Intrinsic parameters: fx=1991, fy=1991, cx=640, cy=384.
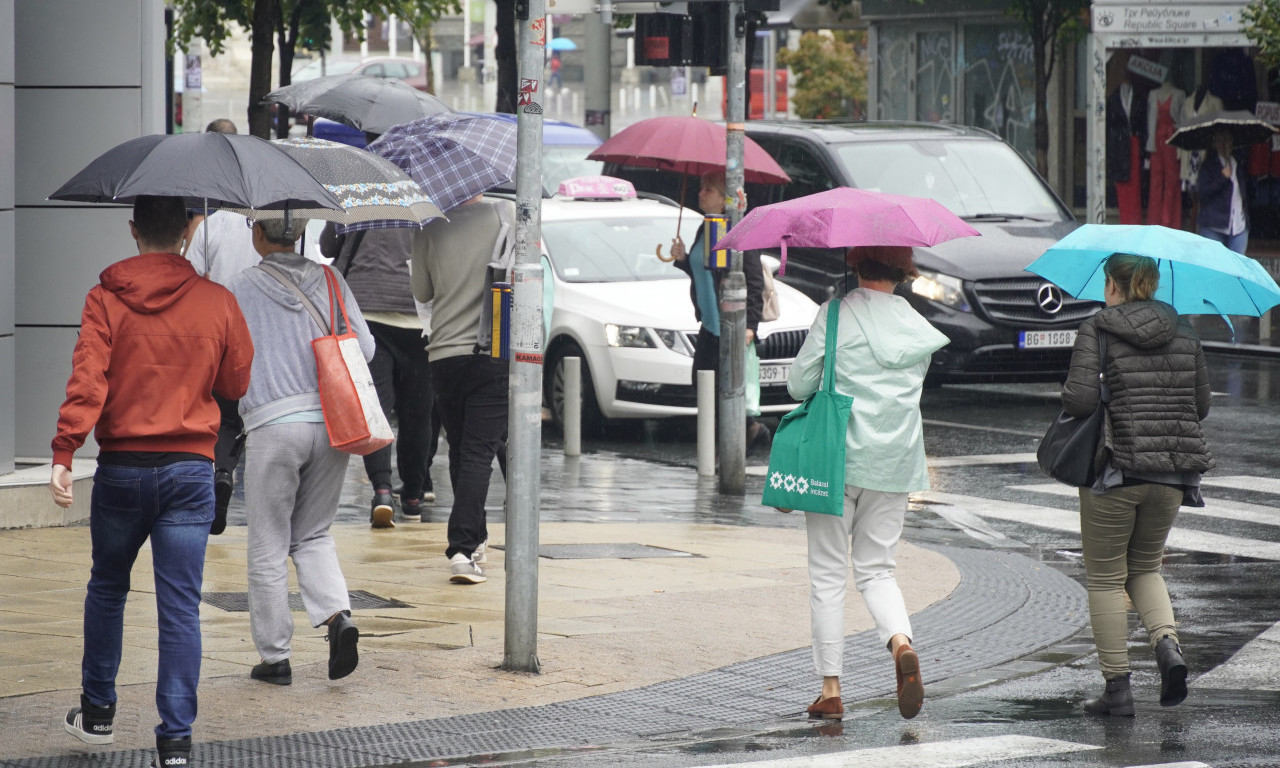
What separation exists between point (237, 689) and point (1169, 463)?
10.4 ft

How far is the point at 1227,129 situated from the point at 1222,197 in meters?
1.09

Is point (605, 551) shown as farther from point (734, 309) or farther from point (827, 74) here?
point (827, 74)

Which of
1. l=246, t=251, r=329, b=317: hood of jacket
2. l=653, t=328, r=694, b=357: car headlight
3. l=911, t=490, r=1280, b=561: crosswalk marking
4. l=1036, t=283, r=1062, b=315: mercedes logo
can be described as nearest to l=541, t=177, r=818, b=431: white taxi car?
l=653, t=328, r=694, b=357: car headlight

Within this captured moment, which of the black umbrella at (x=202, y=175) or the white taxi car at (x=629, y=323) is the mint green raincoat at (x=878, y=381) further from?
the white taxi car at (x=629, y=323)

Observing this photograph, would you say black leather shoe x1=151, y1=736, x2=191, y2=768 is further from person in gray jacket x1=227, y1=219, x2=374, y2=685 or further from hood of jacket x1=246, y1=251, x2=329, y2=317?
hood of jacket x1=246, y1=251, x2=329, y2=317

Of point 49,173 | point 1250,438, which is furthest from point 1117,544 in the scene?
point 1250,438

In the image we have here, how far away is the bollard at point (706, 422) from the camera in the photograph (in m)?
12.8

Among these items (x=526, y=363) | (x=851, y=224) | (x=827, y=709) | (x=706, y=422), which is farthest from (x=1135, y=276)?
(x=706, y=422)

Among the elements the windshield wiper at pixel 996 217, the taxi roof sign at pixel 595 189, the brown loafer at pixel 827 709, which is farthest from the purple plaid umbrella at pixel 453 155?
the windshield wiper at pixel 996 217

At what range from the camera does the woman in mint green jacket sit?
653 cm

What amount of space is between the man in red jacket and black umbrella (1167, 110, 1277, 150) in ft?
65.2

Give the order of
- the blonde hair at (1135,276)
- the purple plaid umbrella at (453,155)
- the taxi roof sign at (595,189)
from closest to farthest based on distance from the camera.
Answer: the blonde hair at (1135,276), the purple plaid umbrella at (453,155), the taxi roof sign at (595,189)

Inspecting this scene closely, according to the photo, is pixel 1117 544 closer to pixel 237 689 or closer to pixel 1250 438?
pixel 237 689

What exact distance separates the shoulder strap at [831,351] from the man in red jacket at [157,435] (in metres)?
1.94
